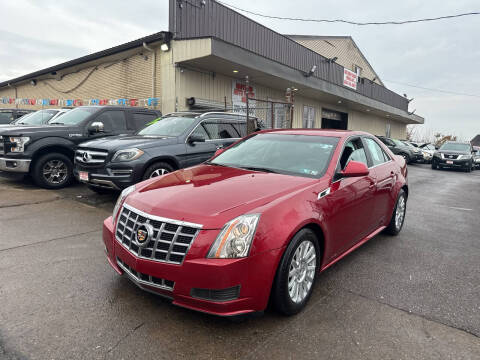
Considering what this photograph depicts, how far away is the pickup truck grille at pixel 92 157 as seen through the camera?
557cm

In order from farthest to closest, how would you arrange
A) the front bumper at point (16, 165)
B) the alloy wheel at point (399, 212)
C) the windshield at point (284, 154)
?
the front bumper at point (16, 165)
the alloy wheel at point (399, 212)
the windshield at point (284, 154)

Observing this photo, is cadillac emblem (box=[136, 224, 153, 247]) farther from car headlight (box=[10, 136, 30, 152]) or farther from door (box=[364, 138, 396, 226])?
car headlight (box=[10, 136, 30, 152])

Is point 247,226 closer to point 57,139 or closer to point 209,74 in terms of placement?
point 57,139

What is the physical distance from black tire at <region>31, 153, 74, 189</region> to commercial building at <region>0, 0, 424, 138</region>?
4431 mm

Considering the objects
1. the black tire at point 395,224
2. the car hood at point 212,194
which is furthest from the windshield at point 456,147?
the car hood at point 212,194

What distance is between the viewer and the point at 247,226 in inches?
87.4

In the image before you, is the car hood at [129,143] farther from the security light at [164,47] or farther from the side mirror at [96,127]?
the security light at [164,47]

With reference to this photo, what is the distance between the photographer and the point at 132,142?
18.9ft

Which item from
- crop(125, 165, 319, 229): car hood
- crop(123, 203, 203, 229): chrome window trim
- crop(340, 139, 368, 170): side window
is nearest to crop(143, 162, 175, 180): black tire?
crop(125, 165, 319, 229): car hood

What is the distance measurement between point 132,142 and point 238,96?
8.31 meters

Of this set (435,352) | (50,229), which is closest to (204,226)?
(435,352)

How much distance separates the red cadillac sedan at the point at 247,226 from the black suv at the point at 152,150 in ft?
7.52

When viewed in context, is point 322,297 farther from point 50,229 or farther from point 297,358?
point 50,229

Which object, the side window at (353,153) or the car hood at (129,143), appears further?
the car hood at (129,143)
